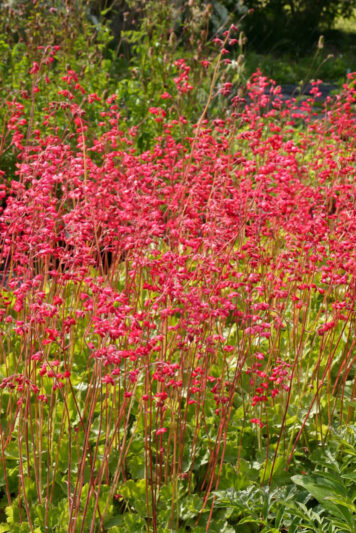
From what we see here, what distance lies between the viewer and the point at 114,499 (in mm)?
2887

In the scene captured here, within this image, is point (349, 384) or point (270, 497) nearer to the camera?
point (270, 497)

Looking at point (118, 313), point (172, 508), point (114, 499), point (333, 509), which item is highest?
point (118, 313)

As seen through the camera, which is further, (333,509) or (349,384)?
(349,384)

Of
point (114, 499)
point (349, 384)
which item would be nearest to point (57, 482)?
point (114, 499)

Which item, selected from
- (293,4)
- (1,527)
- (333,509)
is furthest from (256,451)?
(293,4)

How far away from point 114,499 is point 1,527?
497mm

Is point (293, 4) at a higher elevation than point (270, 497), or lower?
higher

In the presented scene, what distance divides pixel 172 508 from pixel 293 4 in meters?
16.2

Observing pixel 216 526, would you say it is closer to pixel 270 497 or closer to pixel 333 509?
pixel 270 497

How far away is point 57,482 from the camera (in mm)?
2842

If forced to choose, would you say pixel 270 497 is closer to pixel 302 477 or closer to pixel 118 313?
pixel 302 477

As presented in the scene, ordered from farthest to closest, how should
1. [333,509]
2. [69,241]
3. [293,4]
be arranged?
1. [293,4]
2. [69,241]
3. [333,509]

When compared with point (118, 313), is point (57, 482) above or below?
below

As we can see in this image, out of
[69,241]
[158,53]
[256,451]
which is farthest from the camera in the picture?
[158,53]
